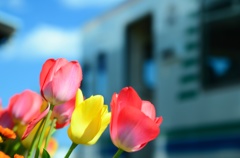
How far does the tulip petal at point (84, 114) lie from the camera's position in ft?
2.25

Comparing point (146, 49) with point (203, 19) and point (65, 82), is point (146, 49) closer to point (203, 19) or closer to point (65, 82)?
Result: point (203, 19)

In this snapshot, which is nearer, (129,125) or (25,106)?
(129,125)

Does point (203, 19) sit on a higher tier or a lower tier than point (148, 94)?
higher

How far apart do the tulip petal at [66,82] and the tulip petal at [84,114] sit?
0.02 metres

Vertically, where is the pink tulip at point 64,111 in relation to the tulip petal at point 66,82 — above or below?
below

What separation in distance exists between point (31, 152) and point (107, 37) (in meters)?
8.65

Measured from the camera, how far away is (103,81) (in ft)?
30.7

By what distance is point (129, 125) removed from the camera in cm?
67

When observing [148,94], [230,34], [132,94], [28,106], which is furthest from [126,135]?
[148,94]

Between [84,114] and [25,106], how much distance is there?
0.15m

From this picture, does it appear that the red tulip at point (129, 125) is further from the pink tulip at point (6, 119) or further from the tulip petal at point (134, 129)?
the pink tulip at point (6, 119)

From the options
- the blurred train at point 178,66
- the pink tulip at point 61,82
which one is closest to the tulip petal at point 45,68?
the pink tulip at point 61,82

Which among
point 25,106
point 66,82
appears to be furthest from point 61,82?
point 25,106

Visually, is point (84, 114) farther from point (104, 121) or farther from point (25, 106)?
point (25, 106)
